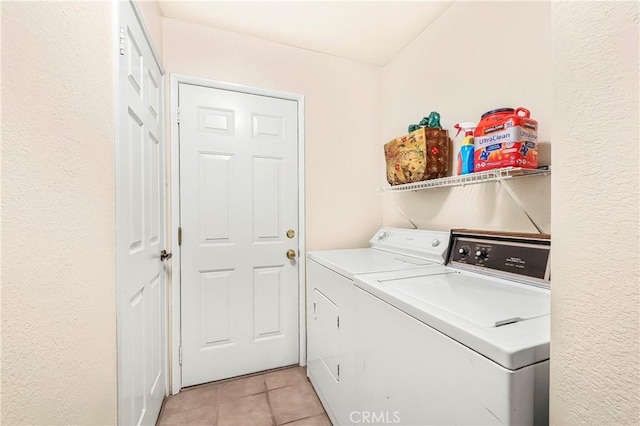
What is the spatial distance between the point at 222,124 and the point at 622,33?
1.99 m

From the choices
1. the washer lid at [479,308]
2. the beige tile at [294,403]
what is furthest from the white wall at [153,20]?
the beige tile at [294,403]

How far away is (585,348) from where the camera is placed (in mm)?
451

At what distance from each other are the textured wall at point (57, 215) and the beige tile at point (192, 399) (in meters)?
0.95

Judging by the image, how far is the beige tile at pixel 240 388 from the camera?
1806 mm

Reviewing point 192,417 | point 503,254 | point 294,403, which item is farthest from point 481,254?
point 192,417

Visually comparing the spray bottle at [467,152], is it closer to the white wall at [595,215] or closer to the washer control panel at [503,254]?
the washer control panel at [503,254]

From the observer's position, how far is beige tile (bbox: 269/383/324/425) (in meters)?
1.64

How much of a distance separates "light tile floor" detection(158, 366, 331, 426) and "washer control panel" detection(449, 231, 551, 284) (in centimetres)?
127

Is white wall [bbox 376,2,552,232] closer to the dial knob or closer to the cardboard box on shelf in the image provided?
the cardboard box on shelf

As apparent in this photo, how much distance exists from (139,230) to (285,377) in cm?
149

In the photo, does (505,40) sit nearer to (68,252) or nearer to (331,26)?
(331,26)

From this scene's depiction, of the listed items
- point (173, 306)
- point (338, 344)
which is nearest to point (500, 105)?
point (338, 344)

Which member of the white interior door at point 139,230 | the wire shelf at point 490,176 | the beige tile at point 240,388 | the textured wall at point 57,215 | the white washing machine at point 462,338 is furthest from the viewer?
the beige tile at point 240,388

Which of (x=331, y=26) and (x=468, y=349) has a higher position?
(x=331, y=26)
